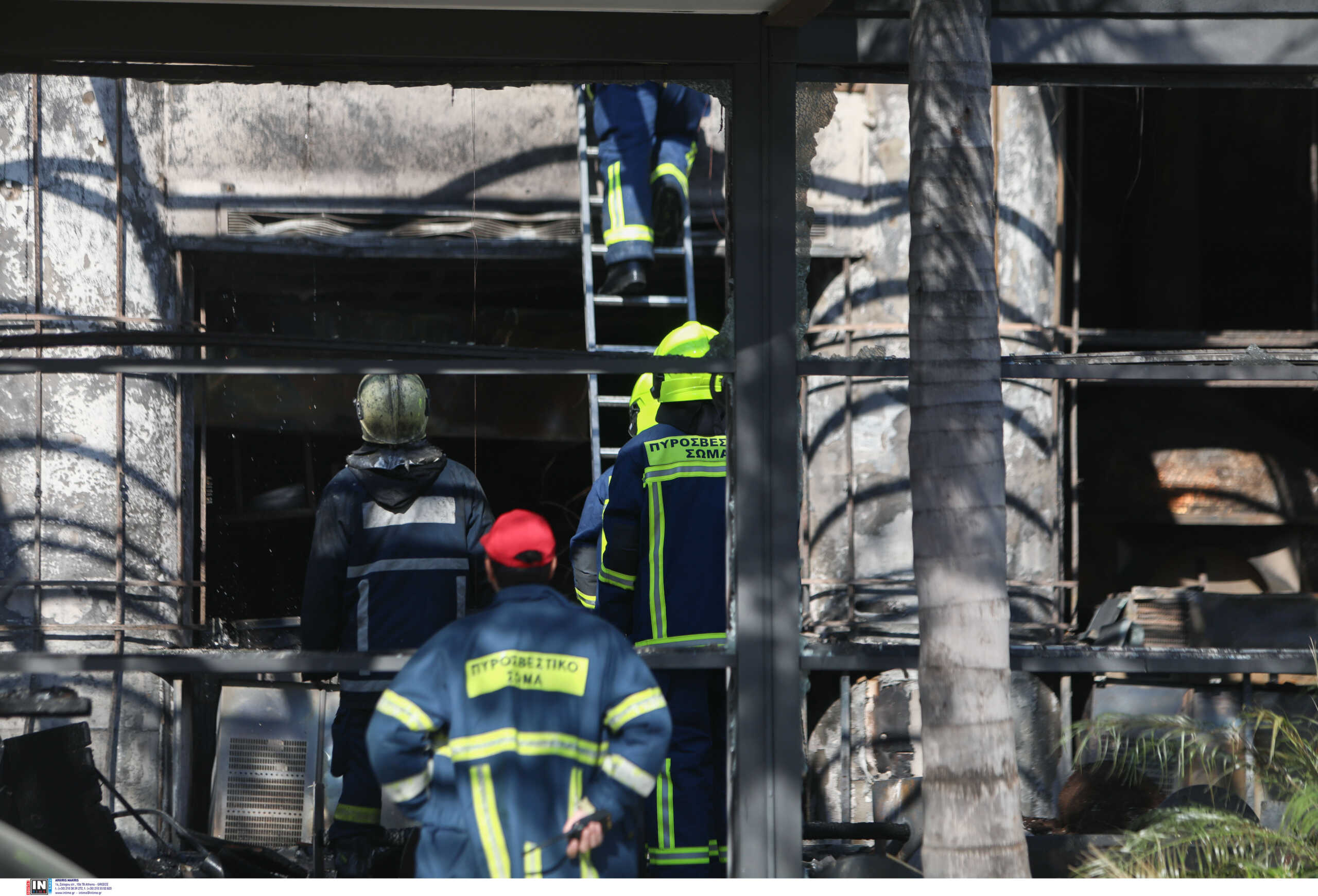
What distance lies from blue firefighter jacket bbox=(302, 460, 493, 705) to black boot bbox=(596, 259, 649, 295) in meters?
2.52

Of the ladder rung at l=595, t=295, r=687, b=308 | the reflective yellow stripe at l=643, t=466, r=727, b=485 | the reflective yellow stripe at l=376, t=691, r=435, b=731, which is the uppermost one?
the ladder rung at l=595, t=295, r=687, b=308

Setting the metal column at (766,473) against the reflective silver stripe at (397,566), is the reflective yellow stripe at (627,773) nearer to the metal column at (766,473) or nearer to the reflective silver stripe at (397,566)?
the metal column at (766,473)

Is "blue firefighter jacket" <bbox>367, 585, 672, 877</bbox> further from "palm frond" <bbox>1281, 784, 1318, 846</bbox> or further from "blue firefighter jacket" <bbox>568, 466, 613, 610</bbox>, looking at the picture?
"blue firefighter jacket" <bbox>568, 466, 613, 610</bbox>

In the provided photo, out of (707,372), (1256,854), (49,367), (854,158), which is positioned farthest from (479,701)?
(854,158)

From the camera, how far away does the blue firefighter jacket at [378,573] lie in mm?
4477

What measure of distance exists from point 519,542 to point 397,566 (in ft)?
4.75

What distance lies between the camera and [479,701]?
307 centimetres

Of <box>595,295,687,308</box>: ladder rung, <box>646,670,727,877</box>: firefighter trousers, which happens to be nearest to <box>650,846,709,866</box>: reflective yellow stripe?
<box>646,670,727,877</box>: firefighter trousers

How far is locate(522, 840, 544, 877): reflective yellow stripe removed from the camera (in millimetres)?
3057

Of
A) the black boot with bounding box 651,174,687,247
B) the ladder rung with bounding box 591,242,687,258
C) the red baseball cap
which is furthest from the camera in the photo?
the ladder rung with bounding box 591,242,687,258

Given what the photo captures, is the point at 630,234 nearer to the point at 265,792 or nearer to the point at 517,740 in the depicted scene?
the point at 265,792

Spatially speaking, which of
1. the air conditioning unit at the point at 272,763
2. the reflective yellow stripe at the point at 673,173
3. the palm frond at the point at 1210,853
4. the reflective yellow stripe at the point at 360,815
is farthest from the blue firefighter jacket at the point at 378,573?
the reflective yellow stripe at the point at 673,173

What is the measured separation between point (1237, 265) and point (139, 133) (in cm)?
833

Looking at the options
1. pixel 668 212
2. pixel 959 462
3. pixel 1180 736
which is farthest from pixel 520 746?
pixel 668 212
